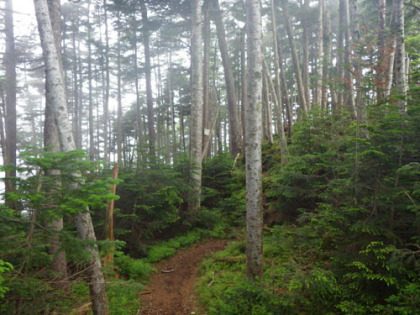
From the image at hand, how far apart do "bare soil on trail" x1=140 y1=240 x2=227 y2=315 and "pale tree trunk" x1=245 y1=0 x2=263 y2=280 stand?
1.93 m

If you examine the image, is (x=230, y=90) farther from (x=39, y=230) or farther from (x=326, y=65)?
(x=39, y=230)

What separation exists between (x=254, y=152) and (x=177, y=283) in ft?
15.2

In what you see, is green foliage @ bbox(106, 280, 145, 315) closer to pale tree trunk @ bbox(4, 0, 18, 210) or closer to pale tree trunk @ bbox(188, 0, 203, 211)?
pale tree trunk @ bbox(188, 0, 203, 211)

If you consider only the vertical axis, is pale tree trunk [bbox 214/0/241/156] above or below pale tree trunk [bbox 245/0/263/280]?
above

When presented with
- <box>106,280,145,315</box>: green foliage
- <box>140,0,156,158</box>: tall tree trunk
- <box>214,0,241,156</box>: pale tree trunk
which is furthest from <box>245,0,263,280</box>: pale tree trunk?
<box>140,0,156,158</box>: tall tree trunk

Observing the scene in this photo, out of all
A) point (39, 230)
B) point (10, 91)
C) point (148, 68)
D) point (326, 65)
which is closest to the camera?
point (39, 230)

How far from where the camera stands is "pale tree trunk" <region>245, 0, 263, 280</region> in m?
5.58

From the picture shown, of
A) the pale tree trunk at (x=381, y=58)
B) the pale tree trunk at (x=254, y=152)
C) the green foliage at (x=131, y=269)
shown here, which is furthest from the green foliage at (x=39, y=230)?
the pale tree trunk at (x=381, y=58)

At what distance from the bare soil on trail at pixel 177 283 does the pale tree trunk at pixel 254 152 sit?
1933 mm

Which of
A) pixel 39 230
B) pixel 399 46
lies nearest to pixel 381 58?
pixel 399 46

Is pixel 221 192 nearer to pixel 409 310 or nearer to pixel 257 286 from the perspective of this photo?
pixel 257 286

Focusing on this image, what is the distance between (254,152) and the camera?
5648 millimetres

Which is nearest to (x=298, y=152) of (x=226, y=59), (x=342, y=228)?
(x=342, y=228)

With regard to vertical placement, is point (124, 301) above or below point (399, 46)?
below
